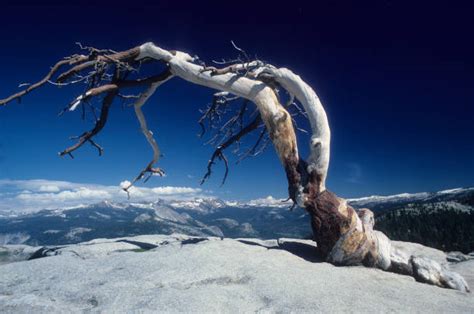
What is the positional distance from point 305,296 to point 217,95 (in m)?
9.63

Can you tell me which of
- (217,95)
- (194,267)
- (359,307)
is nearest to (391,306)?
(359,307)

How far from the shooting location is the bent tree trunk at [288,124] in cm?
1100

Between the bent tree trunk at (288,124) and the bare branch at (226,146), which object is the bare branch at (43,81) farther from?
the bare branch at (226,146)

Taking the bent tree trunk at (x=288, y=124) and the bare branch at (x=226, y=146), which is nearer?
the bent tree trunk at (x=288, y=124)

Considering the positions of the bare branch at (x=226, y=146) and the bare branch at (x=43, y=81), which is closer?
the bare branch at (x=43, y=81)

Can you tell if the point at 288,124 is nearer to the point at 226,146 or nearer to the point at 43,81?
the point at 226,146

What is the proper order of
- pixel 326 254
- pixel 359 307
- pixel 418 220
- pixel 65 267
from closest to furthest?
pixel 359 307 < pixel 65 267 < pixel 326 254 < pixel 418 220

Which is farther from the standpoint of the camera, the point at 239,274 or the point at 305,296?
the point at 239,274

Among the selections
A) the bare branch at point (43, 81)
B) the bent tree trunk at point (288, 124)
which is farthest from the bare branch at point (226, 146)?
the bare branch at point (43, 81)

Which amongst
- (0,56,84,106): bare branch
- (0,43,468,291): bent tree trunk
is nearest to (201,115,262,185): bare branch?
(0,43,468,291): bent tree trunk

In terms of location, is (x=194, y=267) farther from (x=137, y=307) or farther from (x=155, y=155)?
(x=155, y=155)

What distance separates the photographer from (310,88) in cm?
1285

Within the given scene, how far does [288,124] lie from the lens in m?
12.6

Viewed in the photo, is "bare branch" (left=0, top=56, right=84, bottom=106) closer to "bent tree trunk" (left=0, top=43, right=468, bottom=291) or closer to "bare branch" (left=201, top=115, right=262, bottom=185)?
"bent tree trunk" (left=0, top=43, right=468, bottom=291)
